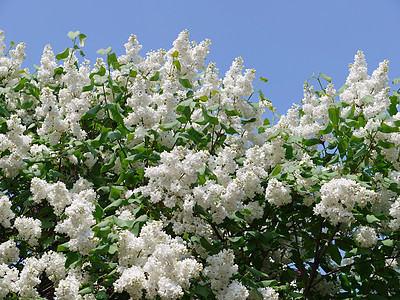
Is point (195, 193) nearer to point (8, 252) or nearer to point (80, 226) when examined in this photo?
point (80, 226)

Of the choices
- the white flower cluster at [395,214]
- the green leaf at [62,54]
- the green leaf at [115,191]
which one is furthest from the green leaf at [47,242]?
the white flower cluster at [395,214]

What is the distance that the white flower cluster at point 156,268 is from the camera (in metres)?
4.00

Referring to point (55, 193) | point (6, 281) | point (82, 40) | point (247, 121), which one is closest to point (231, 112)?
point (247, 121)

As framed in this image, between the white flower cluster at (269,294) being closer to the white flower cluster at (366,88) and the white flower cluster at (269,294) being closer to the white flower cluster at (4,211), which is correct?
the white flower cluster at (366,88)

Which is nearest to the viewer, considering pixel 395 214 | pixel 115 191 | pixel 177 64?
pixel 115 191

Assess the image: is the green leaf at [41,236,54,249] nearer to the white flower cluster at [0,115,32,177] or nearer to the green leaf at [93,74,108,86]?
the white flower cluster at [0,115,32,177]

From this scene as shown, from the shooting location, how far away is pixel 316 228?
539 cm

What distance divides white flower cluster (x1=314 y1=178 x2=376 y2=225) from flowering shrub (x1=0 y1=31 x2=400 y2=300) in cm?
1

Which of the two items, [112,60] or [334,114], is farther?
[112,60]

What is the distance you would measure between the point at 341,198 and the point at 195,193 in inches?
50.7

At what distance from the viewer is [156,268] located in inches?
160

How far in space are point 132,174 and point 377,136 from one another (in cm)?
259

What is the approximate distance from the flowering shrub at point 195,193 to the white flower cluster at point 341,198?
13 mm

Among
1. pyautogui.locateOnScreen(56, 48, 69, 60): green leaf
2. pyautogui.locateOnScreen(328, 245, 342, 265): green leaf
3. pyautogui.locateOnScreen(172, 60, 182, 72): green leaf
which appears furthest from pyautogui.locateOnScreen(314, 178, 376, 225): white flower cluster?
pyautogui.locateOnScreen(56, 48, 69, 60): green leaf
